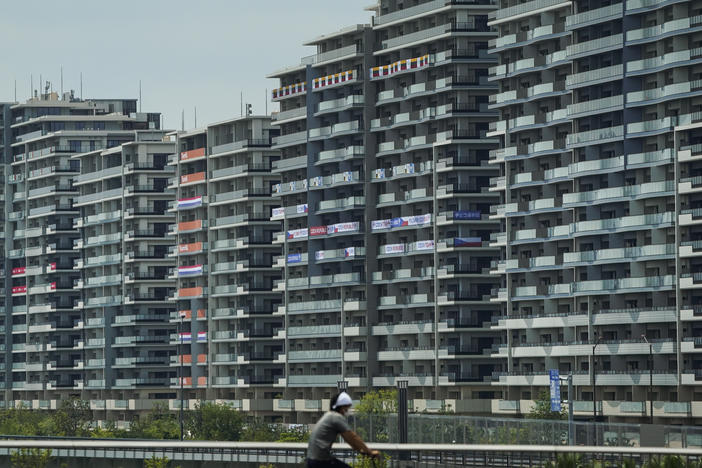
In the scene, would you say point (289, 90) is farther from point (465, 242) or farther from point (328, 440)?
point (328, 440)

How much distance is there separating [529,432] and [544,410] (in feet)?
175

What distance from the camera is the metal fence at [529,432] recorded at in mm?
87250

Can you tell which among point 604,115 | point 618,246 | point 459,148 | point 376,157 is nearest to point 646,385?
point 618,246

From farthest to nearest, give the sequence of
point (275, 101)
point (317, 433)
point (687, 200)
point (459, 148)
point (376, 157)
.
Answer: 1. point (275, 101)
2. point (376, 157)
3. point (459, 148)
4. point (687, 200)
5. point (317, 433)

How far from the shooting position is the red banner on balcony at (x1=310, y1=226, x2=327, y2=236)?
617ft

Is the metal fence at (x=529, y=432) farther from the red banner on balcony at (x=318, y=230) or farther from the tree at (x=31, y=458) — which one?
the red banner on balcony at (x=318, y=230)

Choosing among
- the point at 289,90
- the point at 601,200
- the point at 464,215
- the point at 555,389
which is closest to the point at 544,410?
the point at 555,389

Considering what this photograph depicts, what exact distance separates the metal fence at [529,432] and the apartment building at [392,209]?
5653 centimetres

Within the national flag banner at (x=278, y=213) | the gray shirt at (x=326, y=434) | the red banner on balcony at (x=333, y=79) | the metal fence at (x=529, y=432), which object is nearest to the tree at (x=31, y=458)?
the gray shirt at (x=326, y=434)

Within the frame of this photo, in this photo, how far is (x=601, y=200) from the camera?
14750 centimetres

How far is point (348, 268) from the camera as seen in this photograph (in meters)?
186

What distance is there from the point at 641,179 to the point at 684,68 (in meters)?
10.3

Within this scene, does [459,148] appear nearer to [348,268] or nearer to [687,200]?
[348,268]

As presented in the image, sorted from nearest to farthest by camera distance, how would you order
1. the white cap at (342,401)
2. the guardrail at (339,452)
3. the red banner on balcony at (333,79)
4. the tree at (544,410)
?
the white cap at (342,401) < the guardrail at (339,452) < the tree at (544,410) < the red banner on balcony at (333,79)
